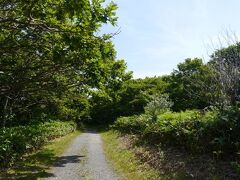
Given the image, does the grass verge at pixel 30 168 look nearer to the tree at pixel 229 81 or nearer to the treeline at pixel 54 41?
the treeline at pixel 54 41

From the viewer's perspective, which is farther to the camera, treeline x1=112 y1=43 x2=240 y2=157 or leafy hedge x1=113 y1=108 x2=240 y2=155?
treeline x1=112 y1=43 x2=240 y2=157

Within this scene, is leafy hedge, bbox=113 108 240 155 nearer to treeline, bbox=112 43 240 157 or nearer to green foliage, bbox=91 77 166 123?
treeline, bbox=112 43 240 157

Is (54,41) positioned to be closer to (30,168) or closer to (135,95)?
(30,168)

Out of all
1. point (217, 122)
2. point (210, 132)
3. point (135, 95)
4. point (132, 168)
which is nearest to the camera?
point (217, 122)

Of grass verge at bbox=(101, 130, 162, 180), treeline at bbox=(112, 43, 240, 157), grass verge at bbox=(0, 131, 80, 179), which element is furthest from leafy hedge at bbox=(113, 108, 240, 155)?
grass verge at bbox=(0, 131, 80, 179)

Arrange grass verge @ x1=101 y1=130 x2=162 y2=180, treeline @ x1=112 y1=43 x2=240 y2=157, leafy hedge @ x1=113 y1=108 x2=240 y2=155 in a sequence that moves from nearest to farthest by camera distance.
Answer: leafy hedge @ x1=113 y1=108 x2=240 y2=155, treeline @ x1=112 y1=43 x2=240 y2=157, grass verge @ x1=101 y1=130 x2=162 y2=180

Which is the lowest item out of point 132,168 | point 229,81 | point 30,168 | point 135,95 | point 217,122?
point 132,168

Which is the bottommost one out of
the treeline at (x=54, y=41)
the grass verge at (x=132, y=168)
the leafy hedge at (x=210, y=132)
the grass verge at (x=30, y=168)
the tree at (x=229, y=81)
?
the grass verge at (x=132, y=168)

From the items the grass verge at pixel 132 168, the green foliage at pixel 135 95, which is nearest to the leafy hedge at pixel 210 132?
the grass verge at pixel 132 168

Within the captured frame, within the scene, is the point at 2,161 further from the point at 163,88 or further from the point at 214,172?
the point at 163,88

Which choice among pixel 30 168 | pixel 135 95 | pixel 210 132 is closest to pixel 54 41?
pixel 30 168

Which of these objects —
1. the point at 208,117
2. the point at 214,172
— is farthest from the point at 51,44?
the point at 214,172

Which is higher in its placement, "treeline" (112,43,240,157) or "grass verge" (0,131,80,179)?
"treeline" (112,43,240,157)

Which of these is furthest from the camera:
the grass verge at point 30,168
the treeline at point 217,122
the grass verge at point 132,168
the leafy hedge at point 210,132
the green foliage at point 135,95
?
the green foliage at point 135,95
